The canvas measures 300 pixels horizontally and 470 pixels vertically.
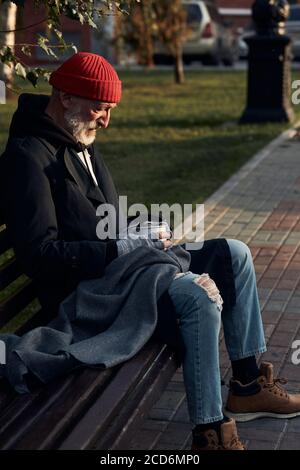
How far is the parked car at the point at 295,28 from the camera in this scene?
89.8ft

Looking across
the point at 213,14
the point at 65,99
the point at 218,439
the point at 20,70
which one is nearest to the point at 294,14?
the point at 213,14

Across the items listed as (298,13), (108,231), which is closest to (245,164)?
(108,231)

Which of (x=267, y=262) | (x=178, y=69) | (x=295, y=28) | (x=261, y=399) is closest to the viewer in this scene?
(x=261, y=399)

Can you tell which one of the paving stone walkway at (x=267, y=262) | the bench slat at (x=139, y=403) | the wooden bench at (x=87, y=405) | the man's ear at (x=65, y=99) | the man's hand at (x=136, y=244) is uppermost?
the man's ear at (x=65, y=99)

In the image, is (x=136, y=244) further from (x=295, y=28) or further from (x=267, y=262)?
(x=295, y=28)

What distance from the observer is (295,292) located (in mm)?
6543

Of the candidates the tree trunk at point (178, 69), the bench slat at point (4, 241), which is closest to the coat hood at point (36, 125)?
the bench slat at point (4, 241)

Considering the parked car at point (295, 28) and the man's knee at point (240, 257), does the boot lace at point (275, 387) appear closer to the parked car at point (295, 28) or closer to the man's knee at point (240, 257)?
the man's knee at point (240, 257)

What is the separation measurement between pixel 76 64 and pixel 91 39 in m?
27.2

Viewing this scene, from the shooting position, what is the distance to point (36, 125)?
14.1ft

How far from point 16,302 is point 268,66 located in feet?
32.7

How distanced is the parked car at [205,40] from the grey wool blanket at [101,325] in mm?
23171
